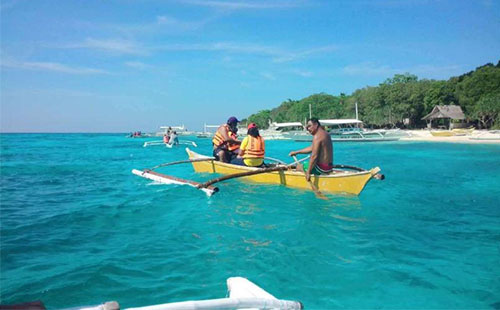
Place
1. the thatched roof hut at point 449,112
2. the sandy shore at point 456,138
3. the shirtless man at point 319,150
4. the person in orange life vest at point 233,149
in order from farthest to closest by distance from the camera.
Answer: the thatched roof hut at point 449,112
the sandy shore at point 456,138
the person in orange life vest at point 233,149
the shirtless man at point 319,150

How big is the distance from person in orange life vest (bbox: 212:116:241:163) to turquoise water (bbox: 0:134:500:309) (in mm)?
2177

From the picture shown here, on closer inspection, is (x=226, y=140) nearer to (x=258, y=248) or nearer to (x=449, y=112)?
(x=258, y=248)

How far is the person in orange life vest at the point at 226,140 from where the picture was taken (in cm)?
1102

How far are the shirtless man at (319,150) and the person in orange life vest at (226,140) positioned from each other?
3444mm

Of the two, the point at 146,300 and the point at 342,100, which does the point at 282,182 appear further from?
the point at 342,100

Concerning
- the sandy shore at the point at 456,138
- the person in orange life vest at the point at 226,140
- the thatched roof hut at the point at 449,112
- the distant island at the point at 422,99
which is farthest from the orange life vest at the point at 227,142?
the thatched roof hut at the point at 449,112

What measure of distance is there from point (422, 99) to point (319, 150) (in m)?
52.5

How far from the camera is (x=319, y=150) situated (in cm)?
788

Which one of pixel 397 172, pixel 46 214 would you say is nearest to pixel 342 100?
pixel 397 172

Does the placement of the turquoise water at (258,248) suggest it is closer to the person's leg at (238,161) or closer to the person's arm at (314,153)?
the person's arm at (314,153)

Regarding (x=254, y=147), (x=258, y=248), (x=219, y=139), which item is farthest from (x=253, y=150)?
(x=258, y=248)

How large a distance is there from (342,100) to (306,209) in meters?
75.3

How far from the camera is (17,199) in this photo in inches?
363

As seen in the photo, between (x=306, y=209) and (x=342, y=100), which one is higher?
(x=342, y=100)
